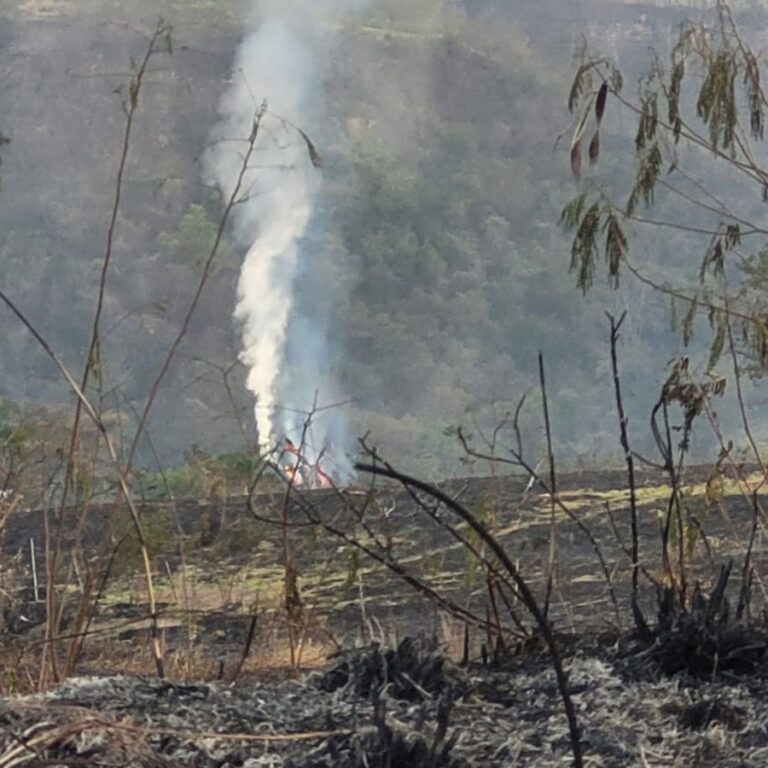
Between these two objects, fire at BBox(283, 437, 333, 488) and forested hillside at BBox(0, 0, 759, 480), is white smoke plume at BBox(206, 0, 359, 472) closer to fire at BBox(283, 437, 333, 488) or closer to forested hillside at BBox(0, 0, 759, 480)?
forested hillside at BBox(0, 0, 759, 480)

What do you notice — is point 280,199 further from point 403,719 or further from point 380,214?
point 403,719

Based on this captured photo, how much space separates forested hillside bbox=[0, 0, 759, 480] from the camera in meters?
25.1

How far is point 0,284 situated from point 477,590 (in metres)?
21.5

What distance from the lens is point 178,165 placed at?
29.9 m

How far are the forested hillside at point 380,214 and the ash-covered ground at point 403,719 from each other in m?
18.2

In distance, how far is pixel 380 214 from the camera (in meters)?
28.6

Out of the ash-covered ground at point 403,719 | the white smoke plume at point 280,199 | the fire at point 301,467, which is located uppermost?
the white smoke plume at point 280,199

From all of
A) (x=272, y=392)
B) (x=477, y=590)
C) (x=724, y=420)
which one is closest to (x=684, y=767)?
(x=477, y=590)

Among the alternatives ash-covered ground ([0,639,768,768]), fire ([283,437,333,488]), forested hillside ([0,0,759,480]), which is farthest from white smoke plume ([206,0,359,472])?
ash-covered ground ([0,639,768,768])

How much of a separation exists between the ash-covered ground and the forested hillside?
18.2 metres

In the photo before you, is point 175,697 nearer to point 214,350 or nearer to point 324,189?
point 214,350

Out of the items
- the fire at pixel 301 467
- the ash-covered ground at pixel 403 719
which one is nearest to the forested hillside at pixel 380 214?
the fire at pixel 301 467

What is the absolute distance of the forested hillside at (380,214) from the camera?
25.1 metres

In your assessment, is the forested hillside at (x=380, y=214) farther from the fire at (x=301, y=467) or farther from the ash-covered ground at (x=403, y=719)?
the ash-covered ground at (x=403, y=719)
